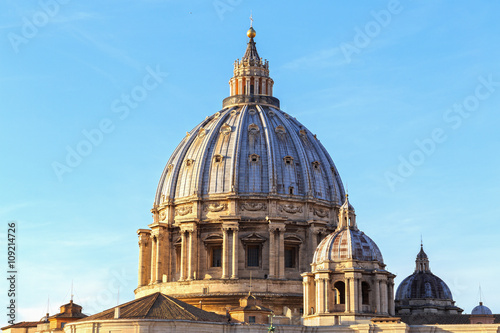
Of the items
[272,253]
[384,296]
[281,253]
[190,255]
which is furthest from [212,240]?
[384,296]

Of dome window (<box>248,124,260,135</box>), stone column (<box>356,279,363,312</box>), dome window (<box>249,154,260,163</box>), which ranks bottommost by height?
stone column (<box>356,279,363,312</box>)

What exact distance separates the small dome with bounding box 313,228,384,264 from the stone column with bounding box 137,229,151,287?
2762 cm

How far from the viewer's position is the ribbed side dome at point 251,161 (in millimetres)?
107250

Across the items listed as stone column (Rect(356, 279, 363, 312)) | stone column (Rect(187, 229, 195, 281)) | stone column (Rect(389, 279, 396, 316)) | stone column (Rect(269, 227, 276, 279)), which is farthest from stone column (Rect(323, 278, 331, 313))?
stone column (Rect(187, 229, 195, 281))

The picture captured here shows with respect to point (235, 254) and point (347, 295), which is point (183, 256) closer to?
point (235, 254)

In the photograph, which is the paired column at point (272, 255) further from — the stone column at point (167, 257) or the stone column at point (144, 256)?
the stone column at point (144, 256)

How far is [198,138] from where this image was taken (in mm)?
112375

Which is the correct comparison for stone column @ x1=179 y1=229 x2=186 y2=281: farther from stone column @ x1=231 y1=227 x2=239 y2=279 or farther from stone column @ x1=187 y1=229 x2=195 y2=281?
stone column @ x1=231 y1=227 x2=239 y2=279

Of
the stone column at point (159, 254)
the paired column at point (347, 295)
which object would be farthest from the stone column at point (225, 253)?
the paired column at point (347, 295)

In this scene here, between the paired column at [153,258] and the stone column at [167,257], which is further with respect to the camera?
the paired column at [153,258]

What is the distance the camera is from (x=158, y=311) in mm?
81312

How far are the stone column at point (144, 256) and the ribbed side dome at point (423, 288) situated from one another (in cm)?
2723

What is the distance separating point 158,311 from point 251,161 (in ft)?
99.1

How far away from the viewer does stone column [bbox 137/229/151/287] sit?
111 metres
